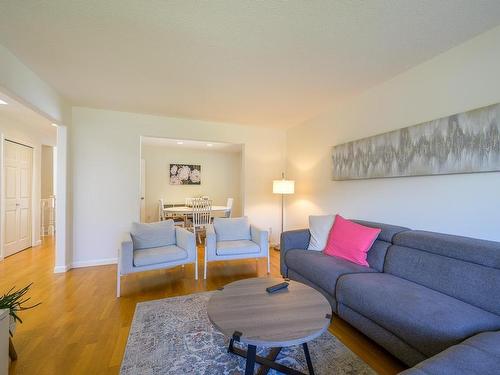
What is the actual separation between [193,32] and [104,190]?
2751mm

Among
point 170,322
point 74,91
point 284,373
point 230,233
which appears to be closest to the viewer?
point 284,373

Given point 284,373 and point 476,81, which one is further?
point 476,81

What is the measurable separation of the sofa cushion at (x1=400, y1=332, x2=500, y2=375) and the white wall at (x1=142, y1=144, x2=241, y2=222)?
624 cm

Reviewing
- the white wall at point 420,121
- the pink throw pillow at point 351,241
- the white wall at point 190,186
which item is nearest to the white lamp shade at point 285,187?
the white wall at point 420,121

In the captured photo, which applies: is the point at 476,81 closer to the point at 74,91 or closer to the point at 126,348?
the point at 126,348

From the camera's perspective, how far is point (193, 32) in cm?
176

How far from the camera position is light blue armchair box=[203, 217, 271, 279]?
115 inches

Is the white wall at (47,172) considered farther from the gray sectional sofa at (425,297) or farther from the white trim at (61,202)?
the gray sectional sofa at (425,297)

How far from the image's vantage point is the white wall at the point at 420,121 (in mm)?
1750

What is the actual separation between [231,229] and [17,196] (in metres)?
3.97

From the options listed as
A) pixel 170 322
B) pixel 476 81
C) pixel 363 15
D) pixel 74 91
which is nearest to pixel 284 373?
pixel 170 322

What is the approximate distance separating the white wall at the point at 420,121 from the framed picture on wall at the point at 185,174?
4194mm

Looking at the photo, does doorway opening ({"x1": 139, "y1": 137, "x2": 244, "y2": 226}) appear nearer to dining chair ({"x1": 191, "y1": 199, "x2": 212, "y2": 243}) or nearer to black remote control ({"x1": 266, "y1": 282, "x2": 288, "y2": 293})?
dining chair ({"x1": 191, "y1": 199, "x2": 212, "y2": 243})

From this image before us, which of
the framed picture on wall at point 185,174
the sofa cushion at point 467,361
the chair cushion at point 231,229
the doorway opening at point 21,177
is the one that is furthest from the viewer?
the framed picture on wall at point 185,174
